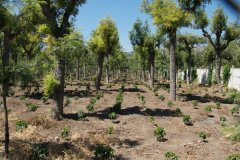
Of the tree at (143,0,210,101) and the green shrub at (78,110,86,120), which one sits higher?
the tree at (143,0,210,101)

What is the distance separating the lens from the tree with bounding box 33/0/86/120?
16.7m

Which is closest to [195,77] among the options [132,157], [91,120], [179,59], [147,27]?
[179,59]

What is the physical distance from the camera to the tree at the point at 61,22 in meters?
16.7

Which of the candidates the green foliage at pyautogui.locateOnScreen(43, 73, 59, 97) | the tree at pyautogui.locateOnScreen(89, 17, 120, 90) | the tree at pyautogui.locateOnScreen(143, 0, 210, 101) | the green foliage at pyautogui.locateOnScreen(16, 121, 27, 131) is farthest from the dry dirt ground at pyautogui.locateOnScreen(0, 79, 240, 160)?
the tree at pyautogui.locateOnScreen(89, 17, 120, 90)

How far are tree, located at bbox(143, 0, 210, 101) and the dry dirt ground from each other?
4303 millimetres

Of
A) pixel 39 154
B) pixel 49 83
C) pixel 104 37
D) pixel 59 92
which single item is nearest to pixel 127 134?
pixel 59 92

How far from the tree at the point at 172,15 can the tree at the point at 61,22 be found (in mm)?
8267

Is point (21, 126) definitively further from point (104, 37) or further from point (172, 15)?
point (104, 37)

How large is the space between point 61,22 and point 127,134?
6.48 m

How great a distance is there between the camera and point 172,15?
77.8 feet

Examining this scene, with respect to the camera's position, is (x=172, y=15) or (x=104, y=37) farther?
(x=104, y=37)

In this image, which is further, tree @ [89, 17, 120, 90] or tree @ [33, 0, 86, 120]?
tree @ [89, 17, 120, 90]

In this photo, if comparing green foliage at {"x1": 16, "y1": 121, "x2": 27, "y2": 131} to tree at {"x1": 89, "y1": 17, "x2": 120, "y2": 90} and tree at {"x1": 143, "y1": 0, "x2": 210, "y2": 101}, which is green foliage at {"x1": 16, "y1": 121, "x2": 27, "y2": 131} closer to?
tree at {"x1": 143, "y1": 0, "x2": 210, "y2": 101}

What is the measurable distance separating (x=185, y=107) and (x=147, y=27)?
1815 cm
